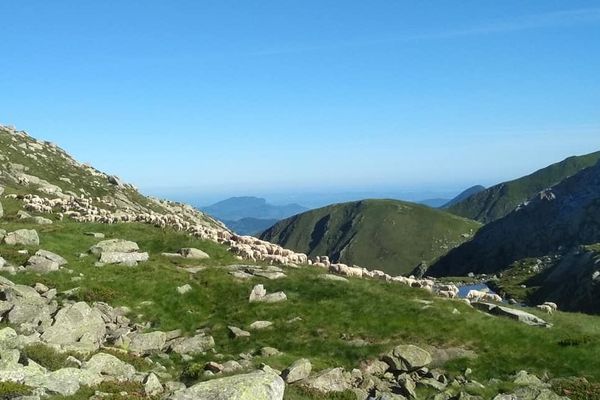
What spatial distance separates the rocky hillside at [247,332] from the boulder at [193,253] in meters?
0.19

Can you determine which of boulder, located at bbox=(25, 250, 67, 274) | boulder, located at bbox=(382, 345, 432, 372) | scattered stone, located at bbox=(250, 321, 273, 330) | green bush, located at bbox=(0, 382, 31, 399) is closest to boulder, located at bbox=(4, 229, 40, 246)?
boulder, located at bbox=(25, 250, 67, 274)

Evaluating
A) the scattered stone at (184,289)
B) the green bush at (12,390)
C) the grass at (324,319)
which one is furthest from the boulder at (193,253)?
the green bush at (12,390)

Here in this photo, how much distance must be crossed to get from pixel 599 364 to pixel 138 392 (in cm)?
2261

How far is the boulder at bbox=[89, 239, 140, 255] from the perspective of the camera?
43344mm

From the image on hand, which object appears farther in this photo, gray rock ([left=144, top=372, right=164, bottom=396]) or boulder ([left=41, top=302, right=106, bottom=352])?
boulder ([left=41, top=302, right=106, bottom=352])

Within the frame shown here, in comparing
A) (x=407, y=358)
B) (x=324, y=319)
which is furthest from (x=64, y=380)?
(x=324, y=319)

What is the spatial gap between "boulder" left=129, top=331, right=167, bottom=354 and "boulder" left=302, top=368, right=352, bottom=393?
9.34m

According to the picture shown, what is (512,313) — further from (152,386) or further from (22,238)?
(22,238)

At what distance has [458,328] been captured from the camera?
103 ft

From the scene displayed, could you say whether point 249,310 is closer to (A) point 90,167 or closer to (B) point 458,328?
(B) point 458,328

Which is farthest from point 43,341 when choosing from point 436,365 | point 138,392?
point 436,365

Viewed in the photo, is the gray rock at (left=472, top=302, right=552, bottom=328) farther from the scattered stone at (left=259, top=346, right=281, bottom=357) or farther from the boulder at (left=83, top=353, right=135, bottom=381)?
the boulder at (left=83, top=353, right=135, bottom=381)

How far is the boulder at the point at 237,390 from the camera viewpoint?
18.6 metres

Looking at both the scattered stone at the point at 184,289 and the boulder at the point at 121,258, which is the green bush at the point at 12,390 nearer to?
the scattered stone at the point at 184,289
